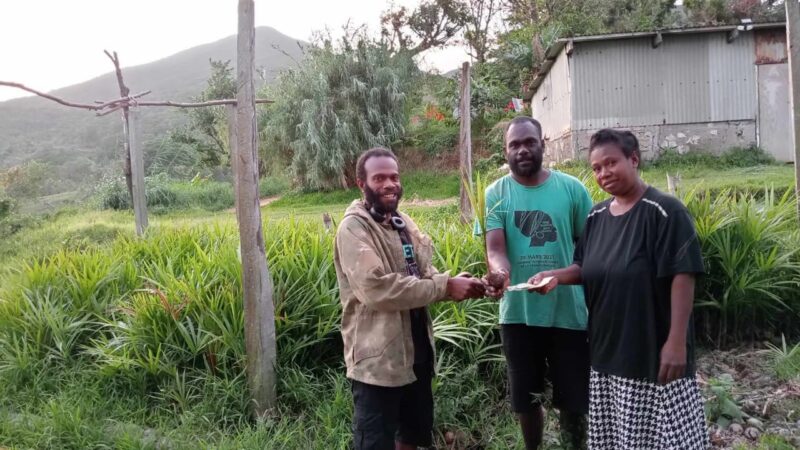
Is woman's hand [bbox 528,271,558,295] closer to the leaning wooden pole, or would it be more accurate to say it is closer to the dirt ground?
the dirt ground

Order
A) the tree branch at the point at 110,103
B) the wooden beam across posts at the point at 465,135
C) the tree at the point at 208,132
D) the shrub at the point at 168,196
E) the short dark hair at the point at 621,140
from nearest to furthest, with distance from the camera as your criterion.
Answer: the short dark hair at the point at 621,140
the tree branch at the point at 110,103
the wooden beam across posts at the point at 465,135
the shrub at the point at 168,196
the tree at the point at 208,132

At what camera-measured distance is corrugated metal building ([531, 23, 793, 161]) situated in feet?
45.0

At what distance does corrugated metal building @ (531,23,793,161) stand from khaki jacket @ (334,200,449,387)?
12.7 meters

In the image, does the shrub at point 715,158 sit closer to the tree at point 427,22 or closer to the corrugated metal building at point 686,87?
the corrugated metal building at point 686,87

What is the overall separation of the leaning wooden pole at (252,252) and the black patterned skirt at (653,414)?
6.62ft

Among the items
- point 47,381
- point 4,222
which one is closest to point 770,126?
point 47,381

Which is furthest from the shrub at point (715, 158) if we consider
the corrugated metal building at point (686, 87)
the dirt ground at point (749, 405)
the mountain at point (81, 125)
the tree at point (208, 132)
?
the tree at point (208, 132)

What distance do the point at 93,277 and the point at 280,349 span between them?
1.92 m

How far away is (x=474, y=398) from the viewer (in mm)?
3570

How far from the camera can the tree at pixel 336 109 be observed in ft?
61.9

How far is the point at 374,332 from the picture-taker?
7.94ft

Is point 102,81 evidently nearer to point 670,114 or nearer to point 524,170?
point 670,114

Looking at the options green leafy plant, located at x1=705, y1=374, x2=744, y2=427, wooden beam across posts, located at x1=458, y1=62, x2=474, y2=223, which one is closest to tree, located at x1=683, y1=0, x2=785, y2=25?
wooden beam across posts, located at x1=458, y1=62, x2=474, y2=223

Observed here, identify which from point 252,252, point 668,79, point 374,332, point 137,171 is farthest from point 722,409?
point 668,79
